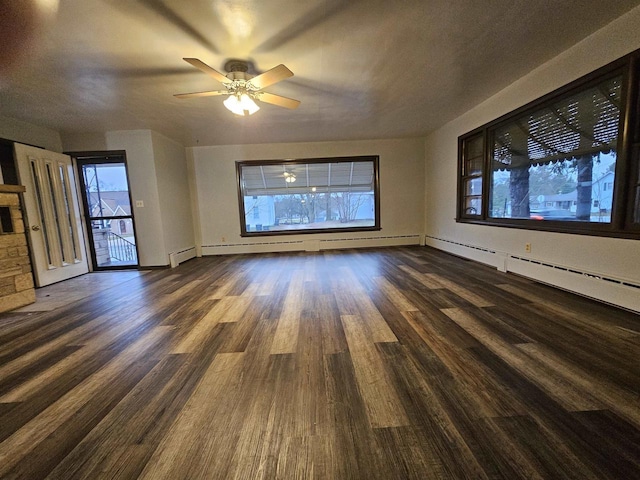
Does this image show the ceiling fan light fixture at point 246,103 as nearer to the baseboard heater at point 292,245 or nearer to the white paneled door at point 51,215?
the baseboard heater at point 292,245

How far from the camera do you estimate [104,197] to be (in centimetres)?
475

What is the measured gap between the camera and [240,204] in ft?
18.8

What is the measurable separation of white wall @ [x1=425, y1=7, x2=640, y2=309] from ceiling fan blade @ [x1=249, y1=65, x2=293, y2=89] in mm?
A: 2794

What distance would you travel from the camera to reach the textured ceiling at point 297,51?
1883mm

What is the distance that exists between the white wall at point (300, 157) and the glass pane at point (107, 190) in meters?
1.32

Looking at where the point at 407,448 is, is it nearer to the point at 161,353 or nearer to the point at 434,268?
the point at 161,353

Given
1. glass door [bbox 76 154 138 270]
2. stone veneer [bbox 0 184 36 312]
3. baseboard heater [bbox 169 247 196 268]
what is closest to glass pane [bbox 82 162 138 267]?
glass door [bbox 76 154 138 270]

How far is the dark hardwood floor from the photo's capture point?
101 cm

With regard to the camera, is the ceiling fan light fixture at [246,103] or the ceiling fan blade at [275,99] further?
the ceiling fan blade at [275,99]

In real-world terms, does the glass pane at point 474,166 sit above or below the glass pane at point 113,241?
above

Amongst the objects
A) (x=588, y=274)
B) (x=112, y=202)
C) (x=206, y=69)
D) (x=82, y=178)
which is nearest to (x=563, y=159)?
(x=588, y=274)

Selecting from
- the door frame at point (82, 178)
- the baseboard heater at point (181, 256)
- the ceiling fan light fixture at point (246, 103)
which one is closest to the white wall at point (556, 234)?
the ceiling fan light fixture at point (246, 103)

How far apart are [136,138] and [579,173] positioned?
625 cm

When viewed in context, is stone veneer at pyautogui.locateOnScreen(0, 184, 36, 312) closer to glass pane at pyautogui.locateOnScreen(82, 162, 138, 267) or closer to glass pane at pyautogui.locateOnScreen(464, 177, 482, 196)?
glass pane at pyautogui.locateOnScreen(82, 162, 138, 267)
